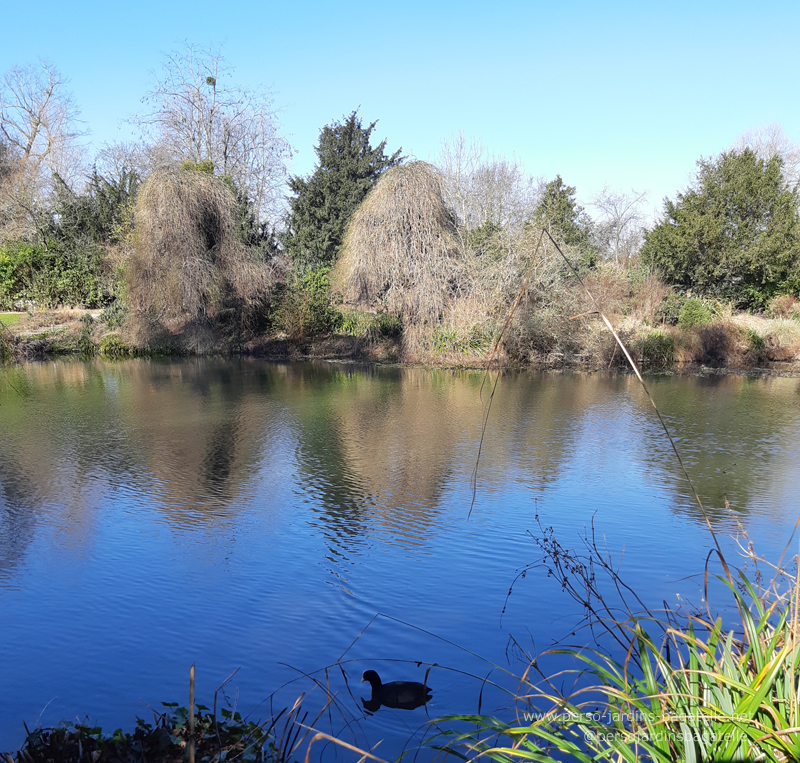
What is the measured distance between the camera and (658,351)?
15.4 metres

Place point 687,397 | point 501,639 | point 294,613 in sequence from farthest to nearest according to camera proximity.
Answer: point 687,397 → point 294,613 → point 501,639

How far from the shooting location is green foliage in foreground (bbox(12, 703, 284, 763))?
7.66 feet

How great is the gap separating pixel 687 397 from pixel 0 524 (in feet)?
33.3

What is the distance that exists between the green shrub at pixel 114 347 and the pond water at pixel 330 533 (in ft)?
26.8

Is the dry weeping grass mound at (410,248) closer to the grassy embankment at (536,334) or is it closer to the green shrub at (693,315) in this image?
the grassy embankment at (536,334)

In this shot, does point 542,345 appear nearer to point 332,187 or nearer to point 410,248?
point 410,248

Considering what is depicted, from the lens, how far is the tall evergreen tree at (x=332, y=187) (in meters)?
25.0

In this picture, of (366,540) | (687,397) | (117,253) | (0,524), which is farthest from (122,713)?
(117,253)

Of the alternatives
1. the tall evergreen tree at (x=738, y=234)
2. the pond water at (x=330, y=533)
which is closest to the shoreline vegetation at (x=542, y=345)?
the tall evergreen tree at (x=738, y=234)

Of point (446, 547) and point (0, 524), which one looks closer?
point (446, 547)

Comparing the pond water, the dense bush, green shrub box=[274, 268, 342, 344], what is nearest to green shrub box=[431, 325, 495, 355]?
green shrub box=[274, 268, 342, 344]

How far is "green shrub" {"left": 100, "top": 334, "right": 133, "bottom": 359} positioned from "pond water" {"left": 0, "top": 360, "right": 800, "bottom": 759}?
8166mm

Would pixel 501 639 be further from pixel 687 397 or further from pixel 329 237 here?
pixel 329 237

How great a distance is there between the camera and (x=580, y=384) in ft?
43.4
